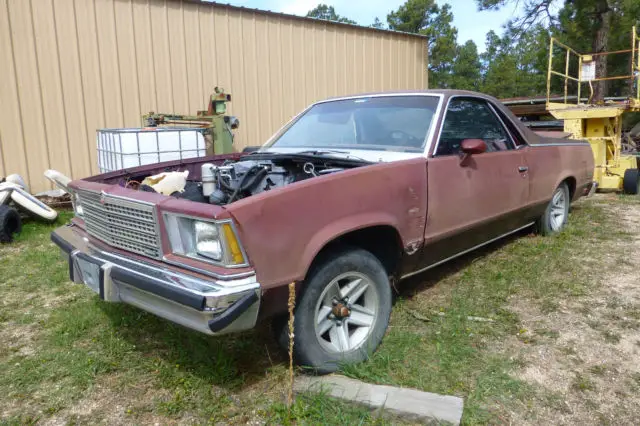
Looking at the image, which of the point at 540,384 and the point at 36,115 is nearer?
the point at 540,384

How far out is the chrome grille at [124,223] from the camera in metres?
2.38

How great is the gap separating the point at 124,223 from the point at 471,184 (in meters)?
2.30

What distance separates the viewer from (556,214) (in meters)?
5.21

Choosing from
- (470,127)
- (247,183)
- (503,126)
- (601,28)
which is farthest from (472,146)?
(601,28)

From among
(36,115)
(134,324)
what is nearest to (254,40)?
(36,115)

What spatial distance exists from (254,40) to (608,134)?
20.3 ft

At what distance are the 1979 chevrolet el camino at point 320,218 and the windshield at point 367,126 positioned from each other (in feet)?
0.04

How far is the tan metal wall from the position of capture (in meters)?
6.79

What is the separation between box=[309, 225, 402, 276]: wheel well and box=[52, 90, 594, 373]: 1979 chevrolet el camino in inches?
0.4

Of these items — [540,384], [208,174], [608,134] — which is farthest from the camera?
[608,134]

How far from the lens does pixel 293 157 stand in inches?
129

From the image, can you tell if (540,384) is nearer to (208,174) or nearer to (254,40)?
(208,174)

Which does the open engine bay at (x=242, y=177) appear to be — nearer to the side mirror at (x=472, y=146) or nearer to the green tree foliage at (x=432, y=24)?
the side mirror at (x=472, y=146)

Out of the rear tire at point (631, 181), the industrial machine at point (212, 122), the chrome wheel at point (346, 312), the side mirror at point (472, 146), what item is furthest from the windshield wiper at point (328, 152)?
the rear tire at point (631, 181)
